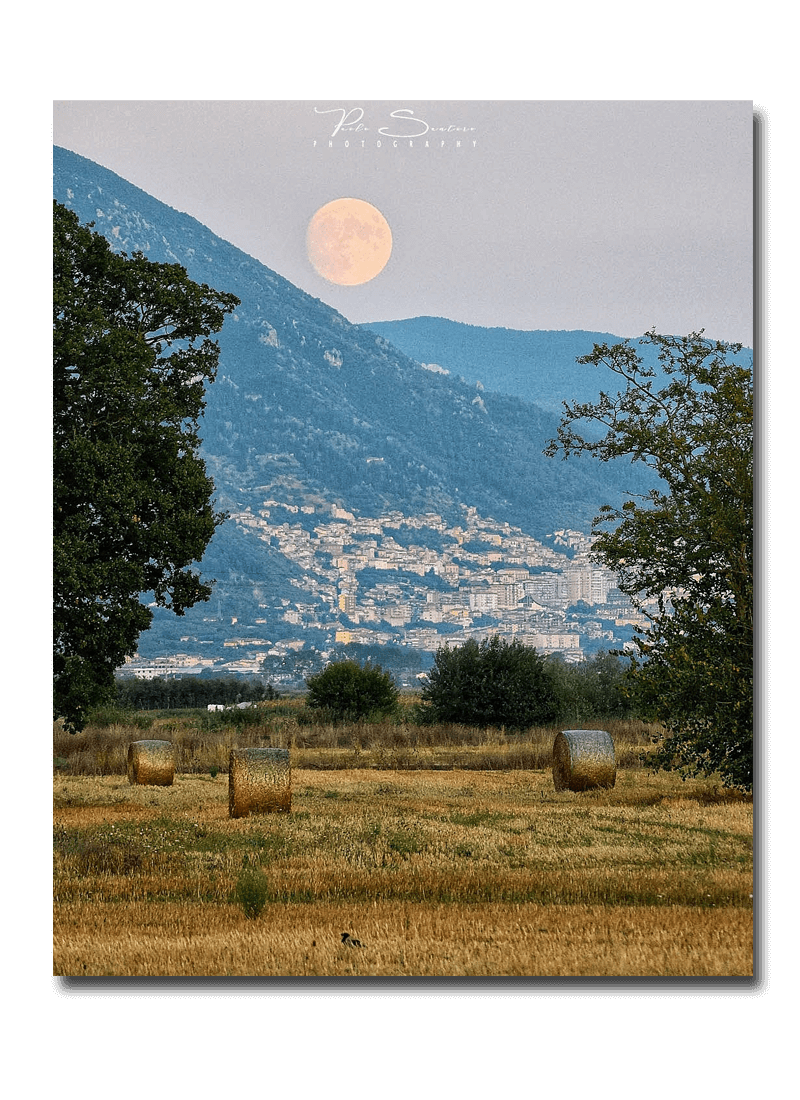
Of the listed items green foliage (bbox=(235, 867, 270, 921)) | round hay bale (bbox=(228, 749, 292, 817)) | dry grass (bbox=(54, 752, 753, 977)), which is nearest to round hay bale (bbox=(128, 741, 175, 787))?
dry grass (bbox=(54, 752, 753, 977))

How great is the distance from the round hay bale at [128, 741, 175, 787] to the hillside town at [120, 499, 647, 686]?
109116mm

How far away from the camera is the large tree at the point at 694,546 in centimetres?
2012

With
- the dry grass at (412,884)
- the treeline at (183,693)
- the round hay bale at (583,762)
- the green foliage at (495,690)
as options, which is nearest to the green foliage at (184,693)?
the treeline at (183,693)

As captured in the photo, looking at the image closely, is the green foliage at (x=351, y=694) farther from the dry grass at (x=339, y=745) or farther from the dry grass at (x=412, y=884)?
the dry grass at (x=412, y=884)

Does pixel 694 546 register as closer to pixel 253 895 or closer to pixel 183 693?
pixel 253 895

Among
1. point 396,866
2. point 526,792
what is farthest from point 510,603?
point 396,866

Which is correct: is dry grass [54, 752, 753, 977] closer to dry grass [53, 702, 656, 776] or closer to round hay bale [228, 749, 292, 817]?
round hay bale [228, 749, 292, 817]

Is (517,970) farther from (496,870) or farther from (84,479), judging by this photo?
(84,479)

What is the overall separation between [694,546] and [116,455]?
1090 cm

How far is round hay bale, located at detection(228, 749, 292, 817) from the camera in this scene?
22.7 meters

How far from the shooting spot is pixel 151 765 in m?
28.7

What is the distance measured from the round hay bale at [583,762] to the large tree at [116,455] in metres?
9.18

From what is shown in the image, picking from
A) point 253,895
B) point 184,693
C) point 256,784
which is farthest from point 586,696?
point 253,895

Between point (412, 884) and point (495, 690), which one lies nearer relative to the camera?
point (412, 884)
